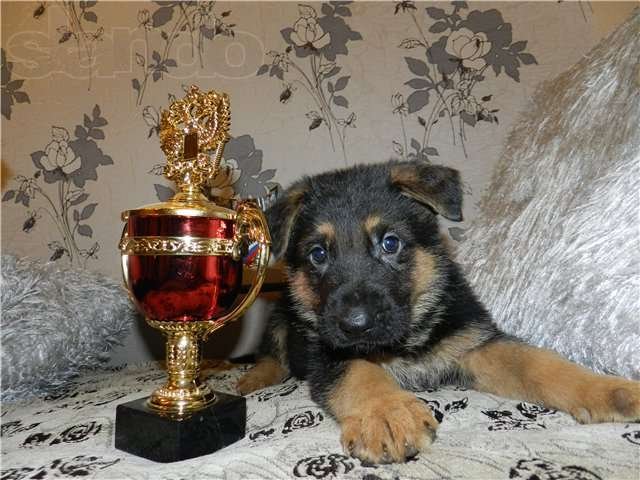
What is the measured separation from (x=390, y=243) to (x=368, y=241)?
0.09m

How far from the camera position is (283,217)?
2.01 m

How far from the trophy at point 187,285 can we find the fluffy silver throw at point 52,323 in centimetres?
84

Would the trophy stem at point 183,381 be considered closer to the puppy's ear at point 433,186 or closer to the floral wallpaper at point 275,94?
the puppy's ear at point 433,186

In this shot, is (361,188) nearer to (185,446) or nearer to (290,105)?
(185,446)

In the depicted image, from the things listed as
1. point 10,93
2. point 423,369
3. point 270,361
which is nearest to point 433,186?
point 423,369

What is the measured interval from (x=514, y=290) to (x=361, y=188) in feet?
2.14

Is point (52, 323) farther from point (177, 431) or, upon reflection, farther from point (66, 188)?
point (66, 188)

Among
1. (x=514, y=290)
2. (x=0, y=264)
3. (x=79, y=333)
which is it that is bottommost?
(x=79, y=333)

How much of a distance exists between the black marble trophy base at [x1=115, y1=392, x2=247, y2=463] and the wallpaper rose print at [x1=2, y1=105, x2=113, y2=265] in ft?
7.67

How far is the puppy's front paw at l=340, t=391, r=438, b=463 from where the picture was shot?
1172 mm

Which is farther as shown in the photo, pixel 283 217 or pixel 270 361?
pixel 270 361

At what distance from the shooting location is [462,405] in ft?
4.79

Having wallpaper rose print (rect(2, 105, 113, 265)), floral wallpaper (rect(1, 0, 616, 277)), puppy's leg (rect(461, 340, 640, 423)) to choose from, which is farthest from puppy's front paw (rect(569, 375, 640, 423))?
wallpaper rose print (rect(2, 105, 113, 265))

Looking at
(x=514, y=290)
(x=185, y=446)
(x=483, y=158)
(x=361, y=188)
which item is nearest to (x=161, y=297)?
(x=185, y=446)
